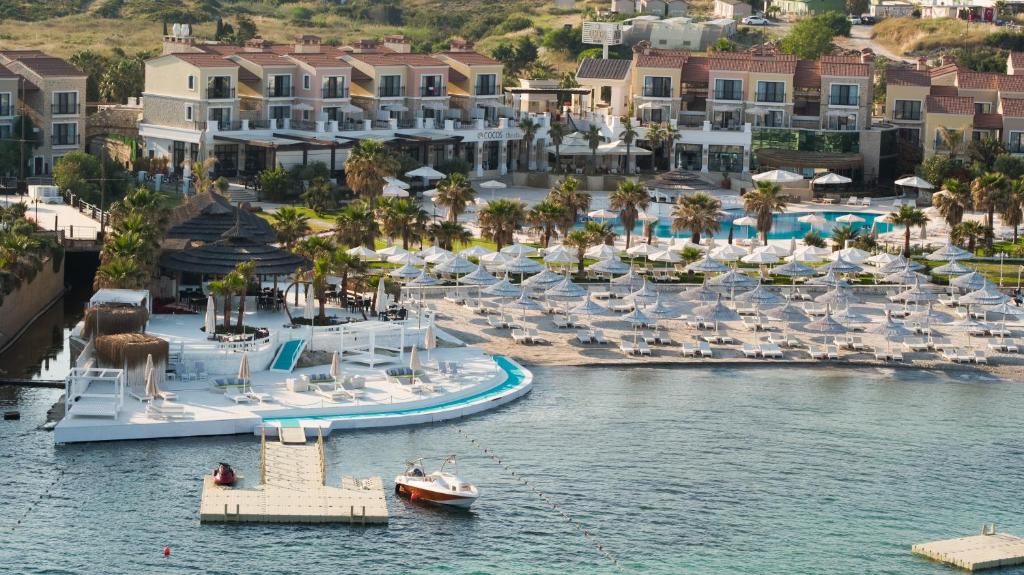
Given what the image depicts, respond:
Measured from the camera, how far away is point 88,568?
2191 inches

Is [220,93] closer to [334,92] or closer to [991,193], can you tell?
[334,92]

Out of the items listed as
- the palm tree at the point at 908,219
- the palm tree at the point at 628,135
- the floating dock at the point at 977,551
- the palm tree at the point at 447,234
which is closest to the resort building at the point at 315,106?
the palm tree at the point at 628,135

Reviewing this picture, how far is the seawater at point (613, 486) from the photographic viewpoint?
57531 mm

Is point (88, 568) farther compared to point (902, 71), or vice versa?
point (902, 71)

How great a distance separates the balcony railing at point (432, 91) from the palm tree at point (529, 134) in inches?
218

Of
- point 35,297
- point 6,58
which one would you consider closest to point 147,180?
point 6,58

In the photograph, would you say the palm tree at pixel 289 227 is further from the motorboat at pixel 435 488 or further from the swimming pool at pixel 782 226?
the motorboat at pixel 435 488

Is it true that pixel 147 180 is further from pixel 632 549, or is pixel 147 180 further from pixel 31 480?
pixel 632 549

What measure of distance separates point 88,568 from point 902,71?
9317 centimetres

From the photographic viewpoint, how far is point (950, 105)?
132250 millimetres

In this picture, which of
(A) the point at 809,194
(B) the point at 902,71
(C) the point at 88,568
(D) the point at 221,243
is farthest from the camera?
(B) the point at 902,71

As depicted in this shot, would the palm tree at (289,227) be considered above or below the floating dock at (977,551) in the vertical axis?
above

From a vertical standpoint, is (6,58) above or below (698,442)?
above

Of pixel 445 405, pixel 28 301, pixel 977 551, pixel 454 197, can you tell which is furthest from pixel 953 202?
pixel 977 551
